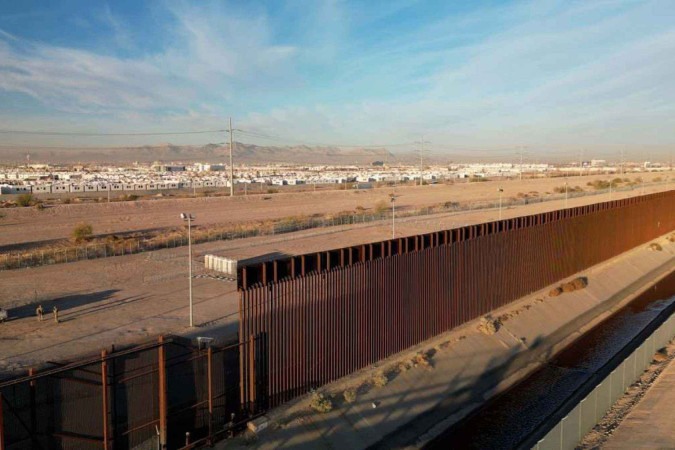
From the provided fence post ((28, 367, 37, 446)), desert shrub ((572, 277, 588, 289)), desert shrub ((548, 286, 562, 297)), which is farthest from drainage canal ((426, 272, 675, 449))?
fence post ((28, 367, 37, 446))

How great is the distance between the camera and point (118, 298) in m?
23.0

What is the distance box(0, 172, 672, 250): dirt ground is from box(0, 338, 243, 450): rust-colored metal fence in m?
31.7

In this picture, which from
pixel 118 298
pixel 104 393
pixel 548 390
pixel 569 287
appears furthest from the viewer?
pixel 569 287

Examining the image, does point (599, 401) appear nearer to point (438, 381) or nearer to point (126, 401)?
point (438, 381)

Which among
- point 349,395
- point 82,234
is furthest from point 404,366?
point 82,234

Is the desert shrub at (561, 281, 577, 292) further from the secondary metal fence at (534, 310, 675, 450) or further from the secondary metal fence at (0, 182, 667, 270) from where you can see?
the secondary metal fence at (0, 182, 667, 270)

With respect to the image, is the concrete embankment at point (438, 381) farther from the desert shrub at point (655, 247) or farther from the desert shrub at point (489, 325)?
the desert shrub at point (655, 247)

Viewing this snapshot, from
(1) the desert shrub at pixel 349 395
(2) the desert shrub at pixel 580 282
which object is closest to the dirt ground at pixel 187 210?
(2) the desert shrub at pixel 580 282

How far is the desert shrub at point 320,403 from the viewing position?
13.9m

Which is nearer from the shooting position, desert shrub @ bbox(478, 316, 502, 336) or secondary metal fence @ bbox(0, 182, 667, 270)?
desert shrub @ bbox(478, 316, 502, 336)

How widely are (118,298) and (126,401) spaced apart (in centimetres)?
1263

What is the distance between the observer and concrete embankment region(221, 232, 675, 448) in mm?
13422

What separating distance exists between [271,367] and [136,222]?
132ft

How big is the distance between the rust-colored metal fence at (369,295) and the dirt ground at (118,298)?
14.0 feet
